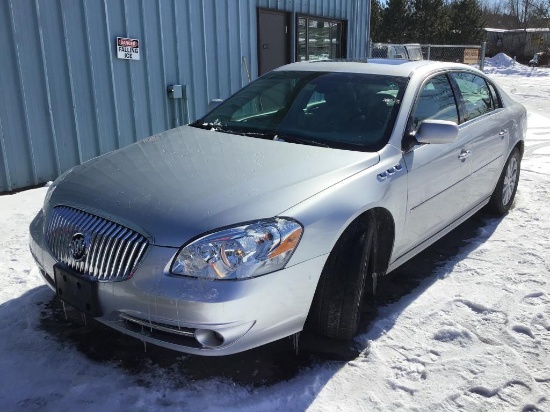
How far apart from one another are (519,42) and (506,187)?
3458 centimetres

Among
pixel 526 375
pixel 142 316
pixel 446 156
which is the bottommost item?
pixel 526 375

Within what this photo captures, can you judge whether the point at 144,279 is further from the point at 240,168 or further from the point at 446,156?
the point at 446,156

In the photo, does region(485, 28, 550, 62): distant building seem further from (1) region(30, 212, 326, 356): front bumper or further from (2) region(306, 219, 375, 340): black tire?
(1) region(30, 212, 326, 356): front bumper

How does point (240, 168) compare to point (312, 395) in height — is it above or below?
above

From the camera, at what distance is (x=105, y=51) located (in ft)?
20.3

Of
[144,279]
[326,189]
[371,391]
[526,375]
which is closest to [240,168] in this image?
[326,189]

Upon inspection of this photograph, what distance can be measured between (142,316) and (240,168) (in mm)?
929

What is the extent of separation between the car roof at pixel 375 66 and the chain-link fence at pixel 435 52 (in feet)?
30.1

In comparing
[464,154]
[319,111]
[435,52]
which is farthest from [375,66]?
[435,52]

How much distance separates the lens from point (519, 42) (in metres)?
34.3

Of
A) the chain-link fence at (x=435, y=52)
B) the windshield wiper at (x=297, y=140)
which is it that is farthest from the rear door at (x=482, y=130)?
the chain-link fence at (x=435, y=52)

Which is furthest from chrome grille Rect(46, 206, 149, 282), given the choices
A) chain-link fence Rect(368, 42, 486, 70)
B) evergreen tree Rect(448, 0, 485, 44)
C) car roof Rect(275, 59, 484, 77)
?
evergreen tree Rect(448, 0, 485, 44)

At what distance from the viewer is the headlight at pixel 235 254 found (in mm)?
2176

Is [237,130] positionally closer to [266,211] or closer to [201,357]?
[266,211]
